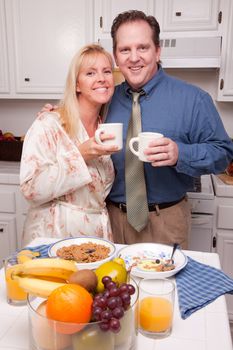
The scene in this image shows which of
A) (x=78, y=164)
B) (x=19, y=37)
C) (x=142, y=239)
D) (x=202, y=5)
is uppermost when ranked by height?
(x=202, y=5)

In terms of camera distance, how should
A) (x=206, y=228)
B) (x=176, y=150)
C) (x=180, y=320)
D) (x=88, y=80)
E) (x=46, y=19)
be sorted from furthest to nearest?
(x=46, y=19) < (x=206, y=228) < (x=88, y=80) < (x=176, y=150) < (x=180, y=320)

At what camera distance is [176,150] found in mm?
1372

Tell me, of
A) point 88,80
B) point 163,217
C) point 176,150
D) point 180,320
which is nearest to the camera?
point 180,320

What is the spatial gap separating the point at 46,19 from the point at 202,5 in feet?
3.40

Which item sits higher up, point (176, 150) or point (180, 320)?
point (176, 150)

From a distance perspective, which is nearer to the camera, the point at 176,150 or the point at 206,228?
the point at 176,150

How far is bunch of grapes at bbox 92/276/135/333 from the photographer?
630mm

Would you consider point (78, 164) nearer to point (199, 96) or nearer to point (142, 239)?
point (142, 239)

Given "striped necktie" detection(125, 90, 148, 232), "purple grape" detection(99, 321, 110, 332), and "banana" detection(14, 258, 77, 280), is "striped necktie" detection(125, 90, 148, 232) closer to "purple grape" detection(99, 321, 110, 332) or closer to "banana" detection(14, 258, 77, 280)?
"banana" detection(14, 258, 77, 280)

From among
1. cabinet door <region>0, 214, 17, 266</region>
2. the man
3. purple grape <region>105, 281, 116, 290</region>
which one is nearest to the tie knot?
the man

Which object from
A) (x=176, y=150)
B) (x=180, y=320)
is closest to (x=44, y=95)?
(x=176, y=150)

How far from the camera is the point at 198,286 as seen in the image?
1010 mm

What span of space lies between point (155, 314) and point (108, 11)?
2123 millimetres

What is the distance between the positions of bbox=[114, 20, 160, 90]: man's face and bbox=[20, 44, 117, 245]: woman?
0.08 meters
